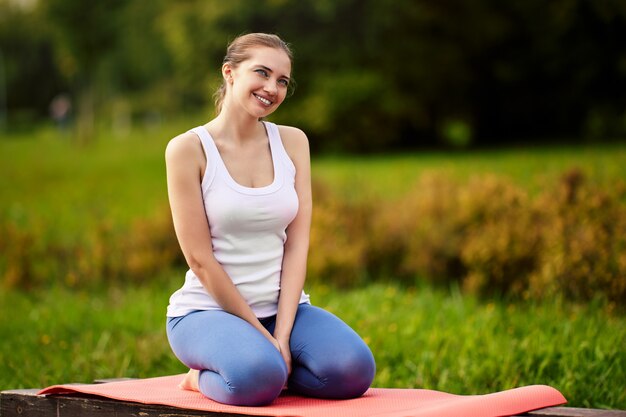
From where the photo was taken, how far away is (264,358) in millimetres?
3088

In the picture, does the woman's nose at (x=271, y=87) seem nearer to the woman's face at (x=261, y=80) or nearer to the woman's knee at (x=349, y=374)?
the woman's face at (x=261, y=80)

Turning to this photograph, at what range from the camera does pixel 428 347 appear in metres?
5.09

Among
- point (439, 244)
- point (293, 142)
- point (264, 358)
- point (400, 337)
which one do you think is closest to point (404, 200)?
point (439, 244)

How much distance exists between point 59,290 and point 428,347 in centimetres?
393

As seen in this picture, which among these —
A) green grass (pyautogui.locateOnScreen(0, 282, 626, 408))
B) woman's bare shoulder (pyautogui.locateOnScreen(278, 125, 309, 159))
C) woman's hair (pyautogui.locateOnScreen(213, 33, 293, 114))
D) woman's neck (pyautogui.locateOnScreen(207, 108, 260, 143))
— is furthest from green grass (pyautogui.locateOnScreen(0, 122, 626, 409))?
woman's hair (pyautogui.locateOnScreen(213, 33, 293, 114))

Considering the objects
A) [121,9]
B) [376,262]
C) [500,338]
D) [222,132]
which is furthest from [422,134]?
[222,132]

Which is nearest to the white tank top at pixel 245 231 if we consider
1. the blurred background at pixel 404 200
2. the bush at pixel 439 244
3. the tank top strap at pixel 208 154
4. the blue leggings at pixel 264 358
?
the tank top strap at pixel 208 154

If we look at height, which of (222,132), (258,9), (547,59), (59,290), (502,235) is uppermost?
(258,9)

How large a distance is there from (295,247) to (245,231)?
10.1 inches

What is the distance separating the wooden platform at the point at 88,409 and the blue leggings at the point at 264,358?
133 millimetres

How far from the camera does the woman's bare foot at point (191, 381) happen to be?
3393 mm

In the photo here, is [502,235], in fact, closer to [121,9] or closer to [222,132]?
[222,132]

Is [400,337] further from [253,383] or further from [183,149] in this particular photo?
[183,149]

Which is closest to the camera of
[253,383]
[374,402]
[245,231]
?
[253,383]
